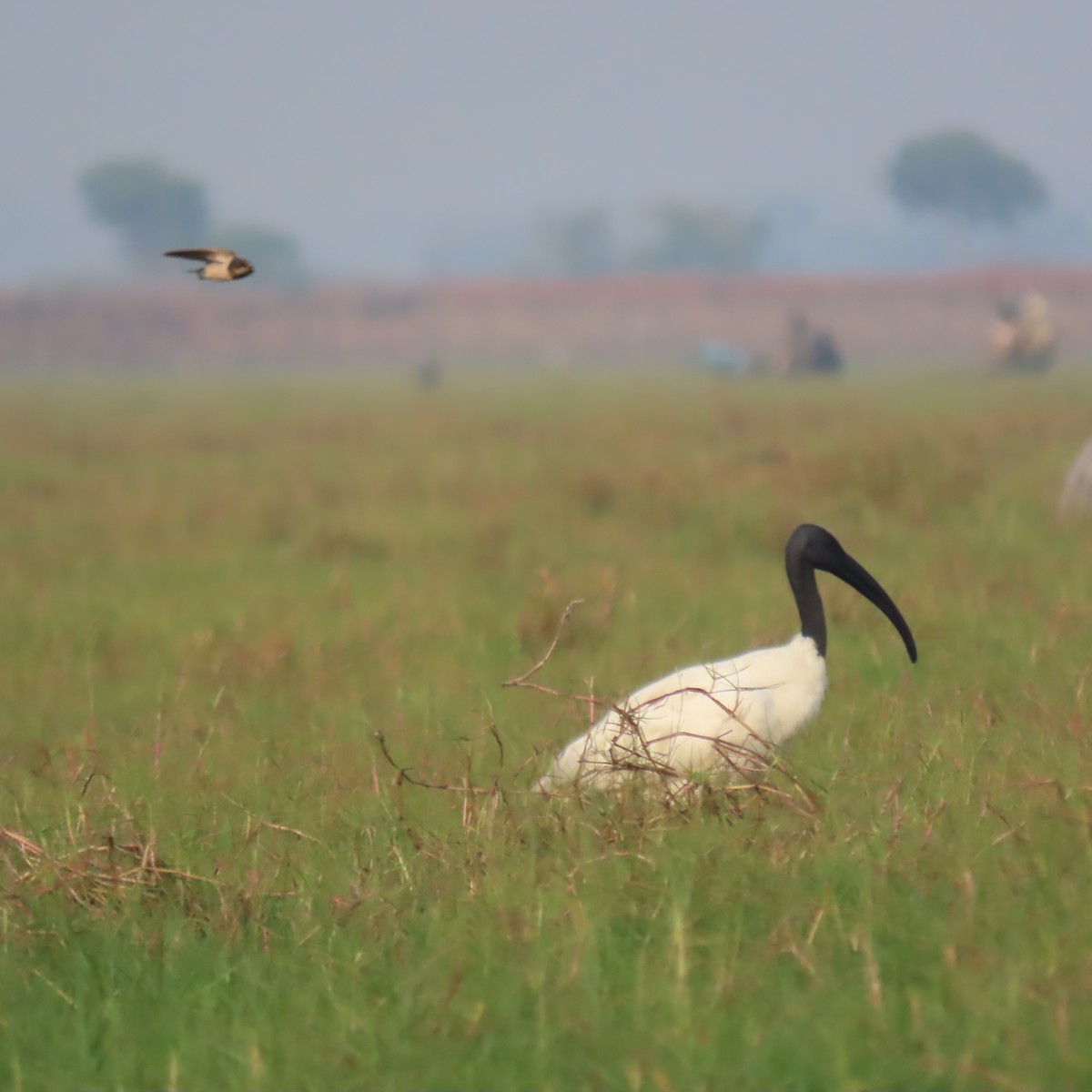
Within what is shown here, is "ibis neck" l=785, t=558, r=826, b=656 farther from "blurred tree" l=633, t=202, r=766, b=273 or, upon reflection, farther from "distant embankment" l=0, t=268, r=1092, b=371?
"blurred tree" l=633, t=202, r=766, b=273

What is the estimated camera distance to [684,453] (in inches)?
719

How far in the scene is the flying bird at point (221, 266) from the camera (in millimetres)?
4625

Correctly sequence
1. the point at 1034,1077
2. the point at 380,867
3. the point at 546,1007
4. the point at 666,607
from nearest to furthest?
the point at 1034,1077 → the point at 546,1007 → the point at 380,867 → the point at 666,607

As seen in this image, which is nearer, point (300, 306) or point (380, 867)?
point (380, 867)

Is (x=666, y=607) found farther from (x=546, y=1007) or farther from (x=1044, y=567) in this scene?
(x=546, y=1007)

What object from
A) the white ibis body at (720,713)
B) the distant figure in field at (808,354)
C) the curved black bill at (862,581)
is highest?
the curved black bill at (862,581)

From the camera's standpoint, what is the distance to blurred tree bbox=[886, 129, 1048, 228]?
4400 inches

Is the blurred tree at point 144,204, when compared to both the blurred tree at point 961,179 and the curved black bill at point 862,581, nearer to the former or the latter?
the blurred tree at point 961,179

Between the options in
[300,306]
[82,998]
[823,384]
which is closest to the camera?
[82,998]

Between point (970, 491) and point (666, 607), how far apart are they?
420 centimetres

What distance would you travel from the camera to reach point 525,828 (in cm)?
445

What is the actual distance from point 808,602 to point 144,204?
11389 cm

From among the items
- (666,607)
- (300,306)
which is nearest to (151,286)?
(300,306)

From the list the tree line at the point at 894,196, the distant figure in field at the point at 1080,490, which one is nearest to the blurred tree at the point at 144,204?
the tree line at the point at 894,196
